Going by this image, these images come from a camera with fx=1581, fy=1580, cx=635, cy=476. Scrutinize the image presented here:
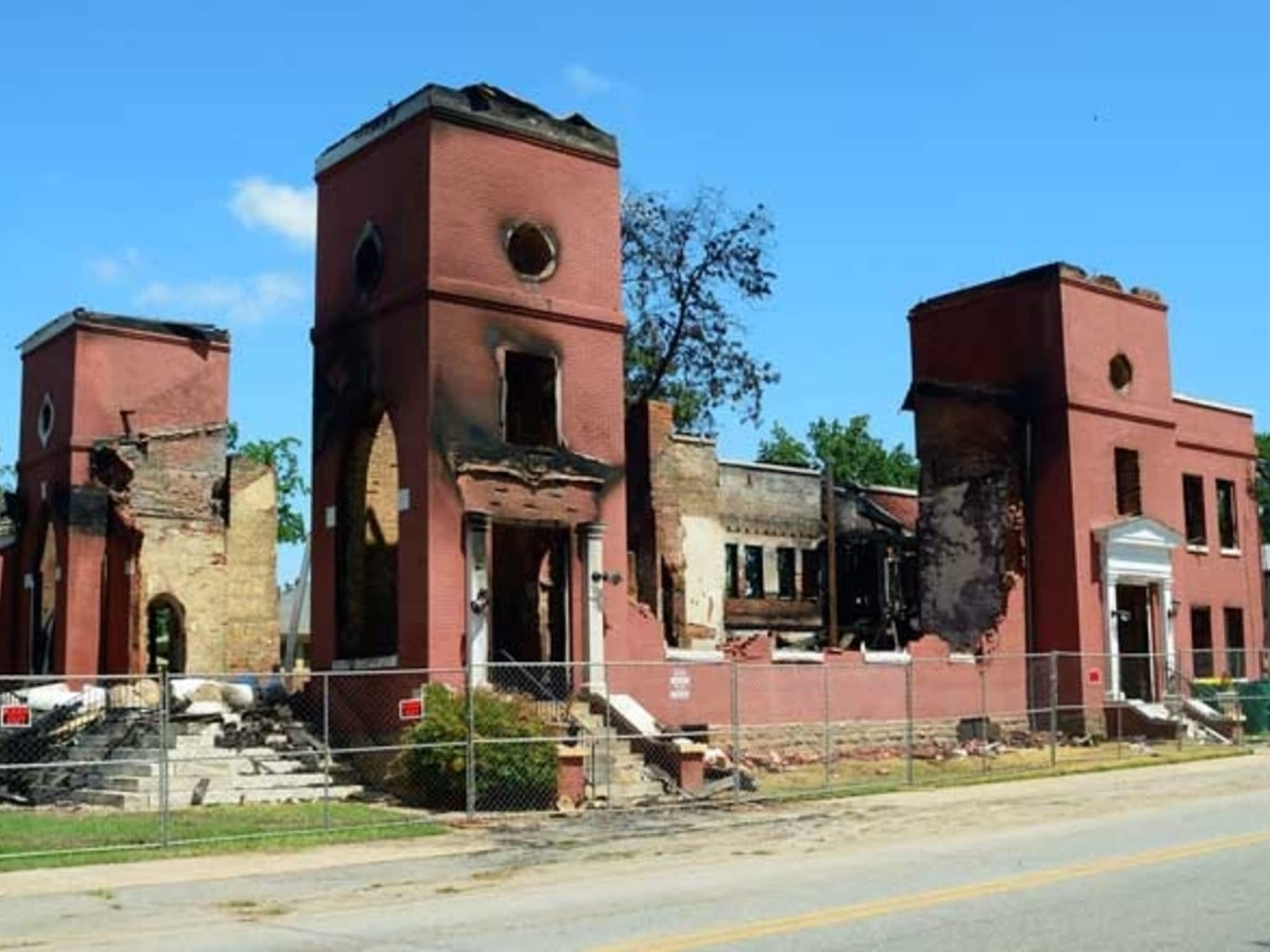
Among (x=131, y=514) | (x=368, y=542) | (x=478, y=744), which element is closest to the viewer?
(x=478, y=744)

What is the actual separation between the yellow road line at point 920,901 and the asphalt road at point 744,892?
0.11 feet

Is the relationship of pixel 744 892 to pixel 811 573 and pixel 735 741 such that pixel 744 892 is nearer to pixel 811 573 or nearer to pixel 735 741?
pixel 735 741

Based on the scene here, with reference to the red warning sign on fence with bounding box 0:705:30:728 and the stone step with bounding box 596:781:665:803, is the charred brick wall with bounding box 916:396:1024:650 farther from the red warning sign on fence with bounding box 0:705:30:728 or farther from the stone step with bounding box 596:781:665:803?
the red warning sign on fence with bounding box 0:705:30:728

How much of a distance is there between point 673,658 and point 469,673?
920 centimetres

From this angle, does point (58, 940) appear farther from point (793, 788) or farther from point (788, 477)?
point (788, 477)

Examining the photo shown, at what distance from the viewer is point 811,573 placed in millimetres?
46406

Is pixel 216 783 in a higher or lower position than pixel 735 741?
lower

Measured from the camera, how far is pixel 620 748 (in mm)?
23922

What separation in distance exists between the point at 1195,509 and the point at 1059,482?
7.99 meters

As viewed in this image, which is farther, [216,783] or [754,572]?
[754,572]

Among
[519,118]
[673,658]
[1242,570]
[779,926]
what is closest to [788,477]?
[1242,570]

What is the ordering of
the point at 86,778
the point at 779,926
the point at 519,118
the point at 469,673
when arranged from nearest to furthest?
the point at 779,926
the point at 469,673
the point at 86,778
the point at 519,118

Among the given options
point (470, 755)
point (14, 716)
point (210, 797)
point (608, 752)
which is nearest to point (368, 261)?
point (608, 752)

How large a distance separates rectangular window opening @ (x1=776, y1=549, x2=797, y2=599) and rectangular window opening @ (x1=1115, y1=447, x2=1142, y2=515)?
10601mm
